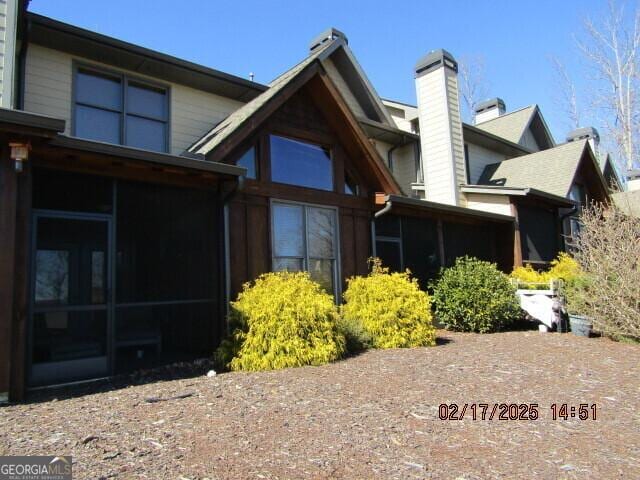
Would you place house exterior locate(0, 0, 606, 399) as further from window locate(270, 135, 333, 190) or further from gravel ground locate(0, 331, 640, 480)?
gravel ground locate(0, 331, 640, 480)

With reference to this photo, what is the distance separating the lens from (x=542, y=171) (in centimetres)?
1569

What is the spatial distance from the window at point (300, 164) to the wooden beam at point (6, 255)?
4.40 metres

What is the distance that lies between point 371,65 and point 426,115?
256 cm

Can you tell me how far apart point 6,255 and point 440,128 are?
11989 mm

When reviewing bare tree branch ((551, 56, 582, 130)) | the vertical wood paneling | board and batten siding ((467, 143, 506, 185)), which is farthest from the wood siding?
bare tree branch ((551, 56, 582, 130))

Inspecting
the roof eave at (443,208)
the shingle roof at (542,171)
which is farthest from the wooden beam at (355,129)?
the shingle roof at (542,171)

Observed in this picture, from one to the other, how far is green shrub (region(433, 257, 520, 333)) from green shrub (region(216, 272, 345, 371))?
3.88 metres

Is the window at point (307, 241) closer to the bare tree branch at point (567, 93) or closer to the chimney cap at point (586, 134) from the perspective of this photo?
the chimney cap at point (586, 134)

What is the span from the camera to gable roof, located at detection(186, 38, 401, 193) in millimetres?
7629

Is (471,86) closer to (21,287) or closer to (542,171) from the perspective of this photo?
(542,171)

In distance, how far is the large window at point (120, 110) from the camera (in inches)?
336

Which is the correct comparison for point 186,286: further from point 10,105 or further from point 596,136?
point 596,136

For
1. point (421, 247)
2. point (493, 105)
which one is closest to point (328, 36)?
point (421, 247)

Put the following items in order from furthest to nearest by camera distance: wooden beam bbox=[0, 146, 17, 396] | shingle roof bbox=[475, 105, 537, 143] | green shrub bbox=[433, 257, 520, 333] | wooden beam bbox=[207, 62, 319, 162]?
shingle roof bbox=[475, 105, 537, 143], green shrub bbox=[433, 257, 520, 333], wooden beam bbox=[207, 62, 319, 162], wooden beam bbox=[0, 146, 17, 396]
